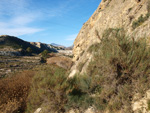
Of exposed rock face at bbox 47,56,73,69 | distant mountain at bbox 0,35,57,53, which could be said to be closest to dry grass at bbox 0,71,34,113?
exposed rock face at bbox 47,56,73,69

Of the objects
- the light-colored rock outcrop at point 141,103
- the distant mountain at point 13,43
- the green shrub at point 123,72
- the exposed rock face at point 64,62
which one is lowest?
the exposed rock face at point 64,62

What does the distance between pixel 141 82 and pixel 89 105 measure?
159cm

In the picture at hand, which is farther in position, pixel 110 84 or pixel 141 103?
pixel 110 84

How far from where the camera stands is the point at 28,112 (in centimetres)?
425

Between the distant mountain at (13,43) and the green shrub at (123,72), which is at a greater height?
the distant mountain at (13,43)

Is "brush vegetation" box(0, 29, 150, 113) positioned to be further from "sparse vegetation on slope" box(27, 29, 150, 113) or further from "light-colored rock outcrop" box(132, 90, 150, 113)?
"light-colored rock outcrop" box(132, 90, 150, 113)

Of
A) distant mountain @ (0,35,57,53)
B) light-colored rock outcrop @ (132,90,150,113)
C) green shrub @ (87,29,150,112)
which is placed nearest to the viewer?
light-colored rock outcrop @ (132,90,150,113)

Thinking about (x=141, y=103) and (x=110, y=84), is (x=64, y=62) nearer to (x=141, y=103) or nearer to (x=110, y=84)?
(x=110, y=84)

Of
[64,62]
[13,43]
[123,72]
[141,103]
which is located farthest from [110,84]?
[13,43]

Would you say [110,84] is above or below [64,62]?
above

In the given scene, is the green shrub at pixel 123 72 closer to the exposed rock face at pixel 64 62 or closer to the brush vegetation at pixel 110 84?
the brush vegetation at pixel 110 84

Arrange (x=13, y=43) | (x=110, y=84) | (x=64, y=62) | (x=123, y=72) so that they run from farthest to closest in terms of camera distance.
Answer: (x=13, y=43), (x=64, y=62), (x=110, y=84), (x=123, y=72)

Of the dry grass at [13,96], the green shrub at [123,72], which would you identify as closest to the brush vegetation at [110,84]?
the green shrub at [123,72]

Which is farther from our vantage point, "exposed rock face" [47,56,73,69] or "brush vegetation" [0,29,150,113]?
"exposed rock face" [47,56,73,69]
